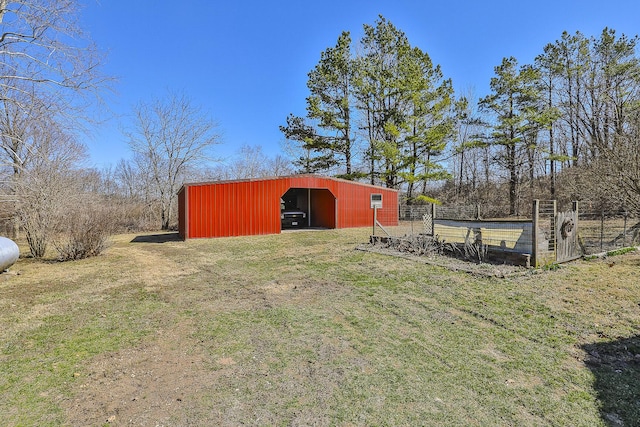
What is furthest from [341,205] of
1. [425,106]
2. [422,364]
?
[422,364]

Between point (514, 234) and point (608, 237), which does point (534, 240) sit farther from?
point (608, 237)

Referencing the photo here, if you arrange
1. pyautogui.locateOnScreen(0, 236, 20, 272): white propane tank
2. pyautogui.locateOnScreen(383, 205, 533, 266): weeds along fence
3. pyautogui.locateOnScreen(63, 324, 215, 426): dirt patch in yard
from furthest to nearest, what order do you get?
pyautogui.locateOnScreen(383, 205, 533, 266): weeds along fence < pyautogui.locateOnScreen(0, 236, 20, 272): white propane tank < pyautogui.locateOnScreen(63, 324, 215, 426): dirt patch in yard

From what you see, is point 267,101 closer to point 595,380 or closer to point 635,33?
point 635,33

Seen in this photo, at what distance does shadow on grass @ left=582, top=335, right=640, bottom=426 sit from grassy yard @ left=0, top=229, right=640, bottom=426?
16 mm

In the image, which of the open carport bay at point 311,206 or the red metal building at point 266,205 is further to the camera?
the open carport bay at point 311,206

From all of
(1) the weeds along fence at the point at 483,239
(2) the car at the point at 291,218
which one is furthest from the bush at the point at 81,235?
(2) the car at the point at 291,218

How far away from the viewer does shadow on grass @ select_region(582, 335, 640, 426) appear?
7.63ft

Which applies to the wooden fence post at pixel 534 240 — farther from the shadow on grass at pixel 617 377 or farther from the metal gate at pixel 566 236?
the shadow on grass at pixel 617 377

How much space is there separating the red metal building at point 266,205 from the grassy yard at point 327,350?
7249 millimetres

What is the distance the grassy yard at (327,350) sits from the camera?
2361 mm

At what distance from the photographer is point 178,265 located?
8219 millimetres

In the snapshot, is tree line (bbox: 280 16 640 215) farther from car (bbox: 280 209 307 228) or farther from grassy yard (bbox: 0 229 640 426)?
grassy yard (bbox: 0 229 640 426)

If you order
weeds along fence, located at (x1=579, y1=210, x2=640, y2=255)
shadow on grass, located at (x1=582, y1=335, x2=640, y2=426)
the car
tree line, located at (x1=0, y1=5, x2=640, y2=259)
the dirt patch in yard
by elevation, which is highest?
tree line, located at (x1=0, y1=5, x2=640, y2=259)

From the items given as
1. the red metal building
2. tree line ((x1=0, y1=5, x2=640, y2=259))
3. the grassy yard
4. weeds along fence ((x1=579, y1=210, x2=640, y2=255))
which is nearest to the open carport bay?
the red metal building
